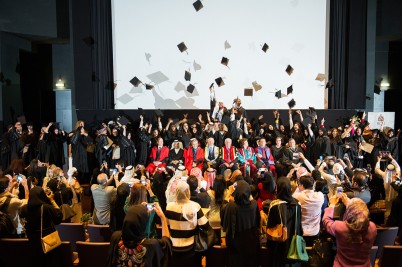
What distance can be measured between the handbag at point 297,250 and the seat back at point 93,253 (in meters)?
1.63

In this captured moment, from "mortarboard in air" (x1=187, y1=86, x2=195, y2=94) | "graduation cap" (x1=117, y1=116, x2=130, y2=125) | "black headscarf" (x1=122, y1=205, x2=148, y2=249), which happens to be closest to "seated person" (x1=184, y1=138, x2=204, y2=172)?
"graduation cap" (x1=117, y1=116, x2=130, y2=125)

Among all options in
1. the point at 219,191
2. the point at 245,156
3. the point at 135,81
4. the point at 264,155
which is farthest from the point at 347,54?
the point at 219,191

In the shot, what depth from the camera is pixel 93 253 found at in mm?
3459

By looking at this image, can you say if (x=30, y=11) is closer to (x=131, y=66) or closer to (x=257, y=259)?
(x=131, y=66)

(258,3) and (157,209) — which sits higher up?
(258,3)

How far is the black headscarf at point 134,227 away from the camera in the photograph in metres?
2.47

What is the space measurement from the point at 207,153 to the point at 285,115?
374 centimetres

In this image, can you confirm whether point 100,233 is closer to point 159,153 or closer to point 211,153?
point 211,153

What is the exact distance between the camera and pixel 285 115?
10.8 m

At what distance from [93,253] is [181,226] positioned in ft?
2.82

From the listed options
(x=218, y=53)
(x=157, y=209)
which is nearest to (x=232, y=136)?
(x=218, y=53)

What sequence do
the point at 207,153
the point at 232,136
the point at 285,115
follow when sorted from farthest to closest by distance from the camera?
the point at 285,115 < the point at 232,136 < the point at 207,153

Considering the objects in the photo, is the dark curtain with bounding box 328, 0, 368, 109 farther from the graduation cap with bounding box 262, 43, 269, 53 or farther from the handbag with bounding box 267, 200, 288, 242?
the handbag with bounding box 267, 200, 288, 242

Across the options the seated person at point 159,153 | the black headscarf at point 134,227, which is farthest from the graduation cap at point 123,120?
the black headscarf at point 134,227
